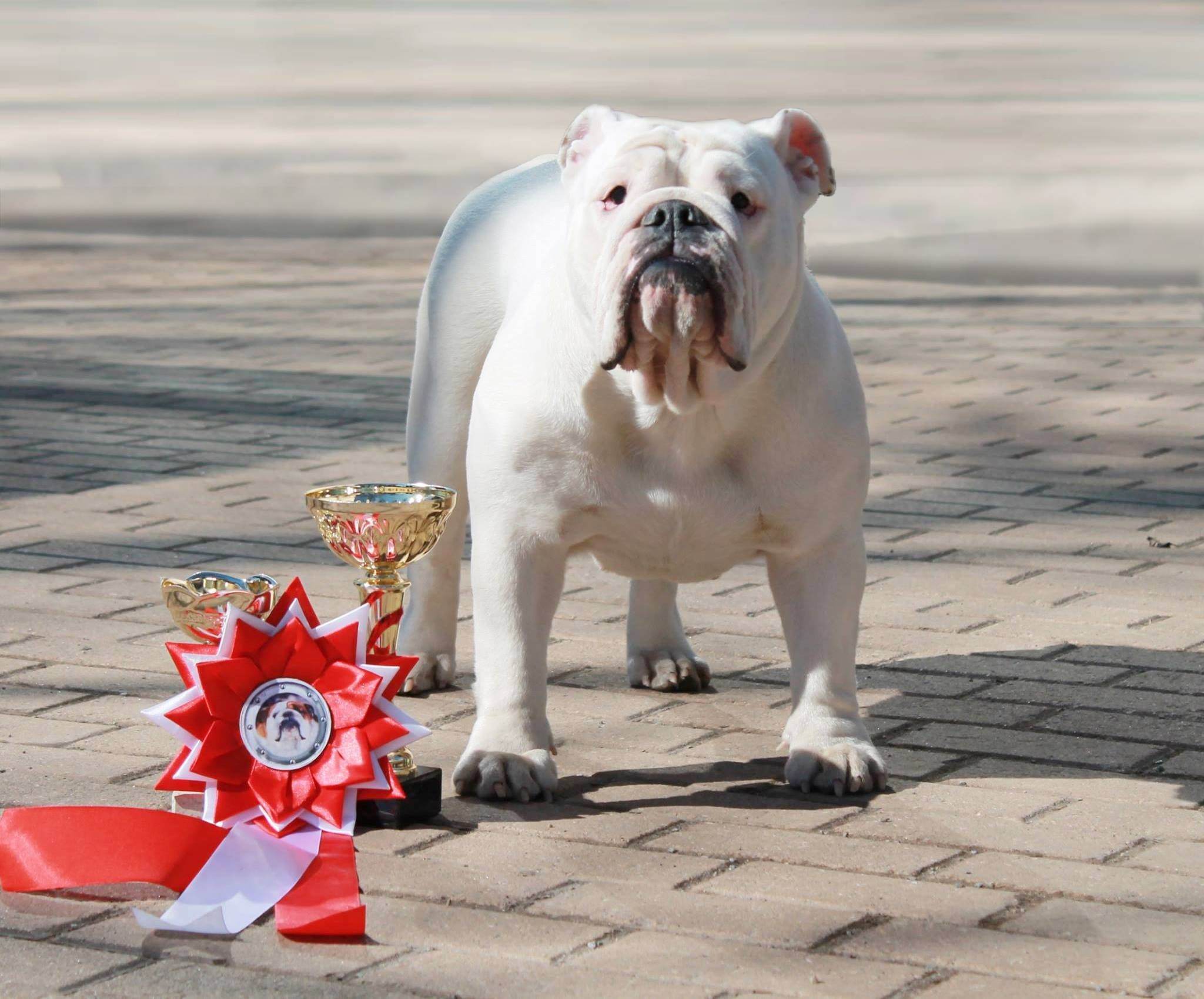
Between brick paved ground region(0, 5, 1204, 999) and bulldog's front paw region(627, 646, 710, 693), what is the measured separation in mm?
60

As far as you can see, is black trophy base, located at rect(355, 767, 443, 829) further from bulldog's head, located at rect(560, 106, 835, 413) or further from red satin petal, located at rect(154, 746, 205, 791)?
bulldog's head, located at rect(560, 106, 835, 413)

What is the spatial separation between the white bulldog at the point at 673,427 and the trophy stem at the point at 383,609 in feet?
0.72

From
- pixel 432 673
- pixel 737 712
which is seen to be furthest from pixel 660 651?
pixel 432 673

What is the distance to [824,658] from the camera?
4.09m

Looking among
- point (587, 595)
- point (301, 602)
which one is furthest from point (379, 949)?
point (587, 595)

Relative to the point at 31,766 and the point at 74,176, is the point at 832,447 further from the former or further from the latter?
the point at 74,176

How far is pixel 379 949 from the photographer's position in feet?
10.3

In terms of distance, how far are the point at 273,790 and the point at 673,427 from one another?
1024mm

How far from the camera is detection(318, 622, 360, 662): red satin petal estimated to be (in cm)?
364

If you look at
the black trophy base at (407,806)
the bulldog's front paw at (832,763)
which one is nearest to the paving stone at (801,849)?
the bulldog's front paw at (832,763)

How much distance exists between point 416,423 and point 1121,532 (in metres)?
2.61

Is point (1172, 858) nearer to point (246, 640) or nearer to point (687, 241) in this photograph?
point (687, 241)

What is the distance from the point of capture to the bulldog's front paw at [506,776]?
3.91 metres

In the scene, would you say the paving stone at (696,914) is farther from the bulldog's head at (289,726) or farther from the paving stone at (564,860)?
the bulldog's head at (289,726)
